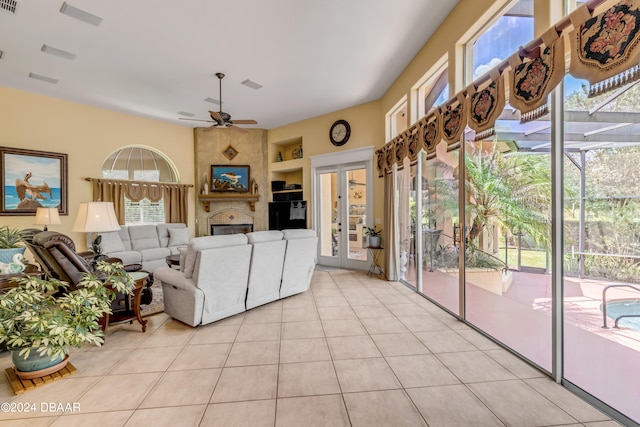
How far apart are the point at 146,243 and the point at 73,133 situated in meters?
2.59

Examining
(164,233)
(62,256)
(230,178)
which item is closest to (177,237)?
(164,233)

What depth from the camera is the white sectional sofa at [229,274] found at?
300 centimetres

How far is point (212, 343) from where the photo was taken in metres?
2.76

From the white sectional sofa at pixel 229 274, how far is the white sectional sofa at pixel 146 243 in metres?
2.50

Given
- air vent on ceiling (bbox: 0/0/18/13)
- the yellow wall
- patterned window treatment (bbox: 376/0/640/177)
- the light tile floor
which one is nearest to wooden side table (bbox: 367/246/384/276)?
the light tile floor

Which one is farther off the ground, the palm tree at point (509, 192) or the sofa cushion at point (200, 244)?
the palm tree at point (509, 192)

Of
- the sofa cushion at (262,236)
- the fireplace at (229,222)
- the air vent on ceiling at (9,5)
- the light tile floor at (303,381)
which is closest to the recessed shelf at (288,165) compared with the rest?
the fireplace at (229,222)

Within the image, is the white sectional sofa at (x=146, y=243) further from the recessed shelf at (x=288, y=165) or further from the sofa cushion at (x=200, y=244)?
the sofa cushion at (x=200, y=244)

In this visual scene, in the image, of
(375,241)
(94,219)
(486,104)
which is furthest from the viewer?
(375,241)

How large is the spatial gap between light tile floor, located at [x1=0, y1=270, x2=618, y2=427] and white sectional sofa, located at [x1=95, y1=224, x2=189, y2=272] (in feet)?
8.80

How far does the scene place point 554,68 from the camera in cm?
182

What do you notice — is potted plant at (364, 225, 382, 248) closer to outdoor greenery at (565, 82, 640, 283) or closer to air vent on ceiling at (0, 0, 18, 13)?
outdoor greenery at (565, 82, 640, 283)

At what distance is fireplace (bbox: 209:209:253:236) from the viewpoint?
7.40 meters

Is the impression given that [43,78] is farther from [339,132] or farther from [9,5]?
[339,132]
